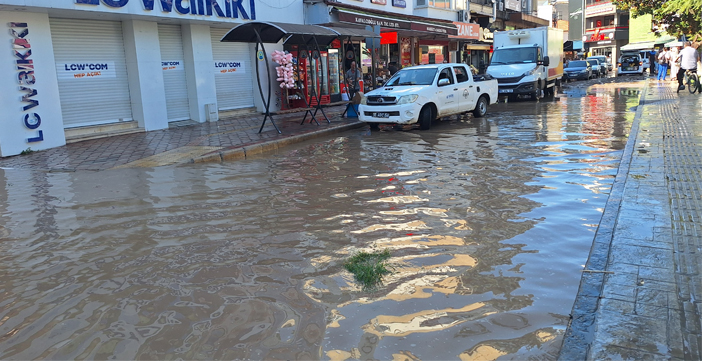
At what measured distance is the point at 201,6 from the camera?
15.9 meters

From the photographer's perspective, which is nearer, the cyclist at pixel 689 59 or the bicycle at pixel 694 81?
the cyclist at pixel 689 59

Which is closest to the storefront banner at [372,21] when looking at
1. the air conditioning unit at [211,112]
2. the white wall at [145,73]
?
the air conditioning unit at [211,112]

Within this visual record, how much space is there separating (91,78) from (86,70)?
0.24 meters

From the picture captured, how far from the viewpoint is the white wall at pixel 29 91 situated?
11.9 m

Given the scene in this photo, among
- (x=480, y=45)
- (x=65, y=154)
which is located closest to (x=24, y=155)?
(x=65, y=154)

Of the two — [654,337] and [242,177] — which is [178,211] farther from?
[654,337]

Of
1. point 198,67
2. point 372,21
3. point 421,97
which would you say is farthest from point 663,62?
point 198,67

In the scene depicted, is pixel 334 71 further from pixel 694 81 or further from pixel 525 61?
pixel 694 81

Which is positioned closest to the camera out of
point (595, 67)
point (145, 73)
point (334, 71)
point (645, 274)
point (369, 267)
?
point (645, 274)

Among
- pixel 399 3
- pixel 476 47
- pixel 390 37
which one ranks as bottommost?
pixel 390 37

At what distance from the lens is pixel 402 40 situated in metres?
28.3

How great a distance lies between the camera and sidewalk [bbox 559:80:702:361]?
3.18 metres

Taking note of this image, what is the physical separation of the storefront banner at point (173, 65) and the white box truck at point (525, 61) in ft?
38.3

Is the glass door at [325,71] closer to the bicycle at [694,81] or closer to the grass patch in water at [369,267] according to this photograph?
the bicycle at [694,81]
